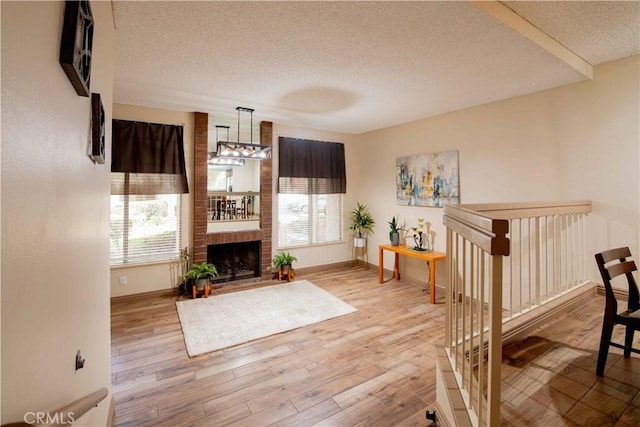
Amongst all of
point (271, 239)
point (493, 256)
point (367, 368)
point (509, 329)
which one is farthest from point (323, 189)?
point (493, 256)

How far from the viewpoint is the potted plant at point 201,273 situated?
4.41 metres

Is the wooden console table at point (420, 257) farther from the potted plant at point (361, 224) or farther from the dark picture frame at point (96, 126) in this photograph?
the dark picture frame at point (96, 126)

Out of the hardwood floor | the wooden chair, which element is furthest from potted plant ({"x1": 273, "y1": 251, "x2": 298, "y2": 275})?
the wooden chair

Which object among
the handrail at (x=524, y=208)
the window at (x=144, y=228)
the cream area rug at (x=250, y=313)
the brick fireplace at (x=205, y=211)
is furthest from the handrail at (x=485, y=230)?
the window at (x=144, y=228)

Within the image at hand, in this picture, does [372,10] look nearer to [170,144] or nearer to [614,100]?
[614,100]

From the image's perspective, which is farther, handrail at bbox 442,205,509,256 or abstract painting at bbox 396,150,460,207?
abstract painting at bbox 396,150,460,207

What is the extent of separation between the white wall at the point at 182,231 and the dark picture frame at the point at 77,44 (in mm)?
3648

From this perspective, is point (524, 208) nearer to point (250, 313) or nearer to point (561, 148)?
point (561, 148)

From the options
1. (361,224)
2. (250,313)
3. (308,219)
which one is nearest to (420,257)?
→ (361,224)

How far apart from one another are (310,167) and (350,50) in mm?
3181

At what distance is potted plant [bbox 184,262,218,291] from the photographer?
4406mm

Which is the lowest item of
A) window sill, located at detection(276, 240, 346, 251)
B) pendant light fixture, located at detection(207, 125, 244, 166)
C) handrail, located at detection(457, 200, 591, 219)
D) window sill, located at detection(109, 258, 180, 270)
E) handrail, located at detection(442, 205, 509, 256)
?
window sill, located at detection(109, 258, 180, 270)

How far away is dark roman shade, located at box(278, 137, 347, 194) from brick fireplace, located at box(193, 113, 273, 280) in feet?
1.03

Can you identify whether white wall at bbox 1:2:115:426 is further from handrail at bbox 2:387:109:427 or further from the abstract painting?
the abstract painting
